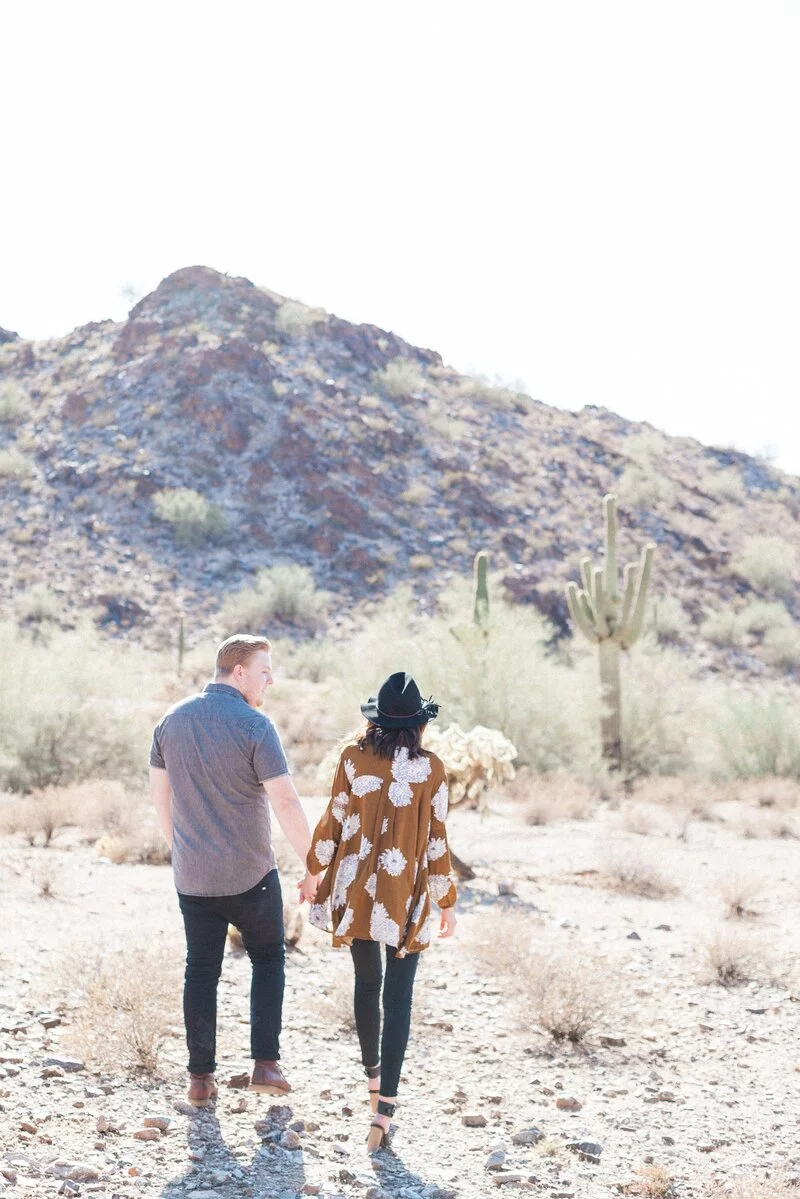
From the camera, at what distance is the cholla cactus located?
9.99 meters

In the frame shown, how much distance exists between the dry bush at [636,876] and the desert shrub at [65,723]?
301 inches

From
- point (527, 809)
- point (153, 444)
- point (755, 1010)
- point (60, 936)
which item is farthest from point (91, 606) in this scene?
point (755, 1010)

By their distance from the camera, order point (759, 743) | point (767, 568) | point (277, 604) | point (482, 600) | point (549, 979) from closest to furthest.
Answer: point (549, 979) → point (759, 743) → point (482, 600) → point (277, 604) → point (767, 568)

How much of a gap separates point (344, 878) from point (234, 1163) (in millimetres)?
1085

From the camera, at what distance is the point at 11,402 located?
43344 millimetres

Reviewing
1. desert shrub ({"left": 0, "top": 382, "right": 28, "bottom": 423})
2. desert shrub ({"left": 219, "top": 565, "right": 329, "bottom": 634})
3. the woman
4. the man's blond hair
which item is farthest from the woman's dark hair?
desert shrub ({"left": 0, "top": 382, "right": 28, "bottom": 423})

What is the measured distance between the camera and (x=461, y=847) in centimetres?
1183

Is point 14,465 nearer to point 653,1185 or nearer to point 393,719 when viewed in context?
point 393,719

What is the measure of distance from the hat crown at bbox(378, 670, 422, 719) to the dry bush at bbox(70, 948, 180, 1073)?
6.72 ft

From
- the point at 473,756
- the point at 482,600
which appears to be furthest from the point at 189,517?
the point at 473,756

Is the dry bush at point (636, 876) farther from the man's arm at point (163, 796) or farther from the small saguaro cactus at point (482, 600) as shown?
the small saguaro cactus at point (482, 600)

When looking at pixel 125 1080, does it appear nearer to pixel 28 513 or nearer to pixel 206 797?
pixel 206 797

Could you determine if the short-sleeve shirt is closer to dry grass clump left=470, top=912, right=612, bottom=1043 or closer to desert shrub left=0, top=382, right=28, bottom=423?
dry grass clump left=470, top=912, right=612, bottom=1043

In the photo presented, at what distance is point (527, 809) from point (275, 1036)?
972cm
